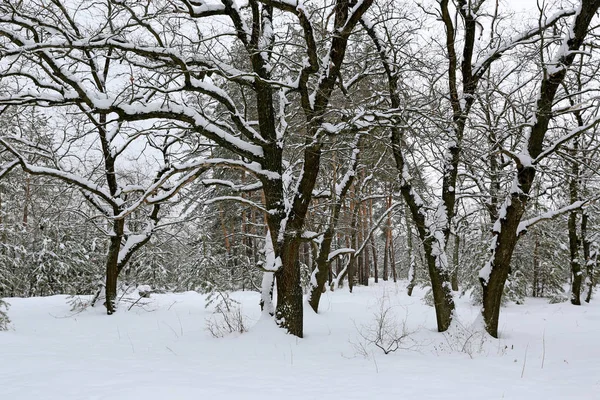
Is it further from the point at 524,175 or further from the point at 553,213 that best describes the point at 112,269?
the point at 553,213

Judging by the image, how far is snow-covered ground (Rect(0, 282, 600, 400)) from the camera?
163 inches

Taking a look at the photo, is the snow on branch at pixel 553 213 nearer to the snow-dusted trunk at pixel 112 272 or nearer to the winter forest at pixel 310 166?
the winter forest at pixel 310 166

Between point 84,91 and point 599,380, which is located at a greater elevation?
point 84,91

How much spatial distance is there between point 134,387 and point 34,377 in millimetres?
1452

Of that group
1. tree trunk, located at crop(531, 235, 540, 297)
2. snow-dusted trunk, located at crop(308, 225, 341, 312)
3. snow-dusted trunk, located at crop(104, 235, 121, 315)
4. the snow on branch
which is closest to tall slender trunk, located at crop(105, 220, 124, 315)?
snow-dusted trunk, located at crop(104, 235, 121, 315)

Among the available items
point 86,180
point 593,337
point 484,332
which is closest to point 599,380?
Answer: point 484,332

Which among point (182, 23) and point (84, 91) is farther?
point (182, 23)

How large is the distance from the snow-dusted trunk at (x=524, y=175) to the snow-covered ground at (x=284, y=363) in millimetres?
885

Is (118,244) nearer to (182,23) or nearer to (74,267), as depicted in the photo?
(182,23)

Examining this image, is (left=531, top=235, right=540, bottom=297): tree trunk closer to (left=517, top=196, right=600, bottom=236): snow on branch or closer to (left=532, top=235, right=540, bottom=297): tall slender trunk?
(left=532, top=235, right=540, bottom=297): tall slender trunk

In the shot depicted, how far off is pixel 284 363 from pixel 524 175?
517 centimetres

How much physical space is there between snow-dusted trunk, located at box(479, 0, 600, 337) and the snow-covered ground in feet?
2.90

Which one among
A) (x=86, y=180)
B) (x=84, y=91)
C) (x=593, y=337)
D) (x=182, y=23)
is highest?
(x=182, y=23)

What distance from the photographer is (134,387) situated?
419 cm
